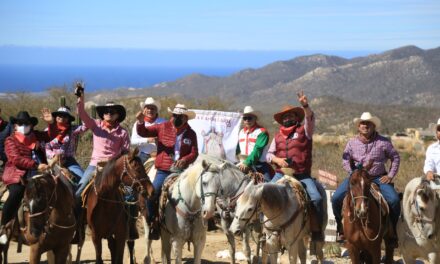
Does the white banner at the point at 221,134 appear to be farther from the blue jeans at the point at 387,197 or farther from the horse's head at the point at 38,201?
the horse's head at the point at 38,201

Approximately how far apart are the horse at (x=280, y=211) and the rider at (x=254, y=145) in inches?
54.3

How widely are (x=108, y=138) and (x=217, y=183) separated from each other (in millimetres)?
2094

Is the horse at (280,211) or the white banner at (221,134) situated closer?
the horse at (280,211)

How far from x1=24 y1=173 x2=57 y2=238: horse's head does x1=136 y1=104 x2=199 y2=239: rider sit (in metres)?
2.37

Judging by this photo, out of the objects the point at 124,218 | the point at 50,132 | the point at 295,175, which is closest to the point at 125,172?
the point at 124,218

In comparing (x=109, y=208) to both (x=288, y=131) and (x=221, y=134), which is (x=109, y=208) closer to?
(x=288, y=131)

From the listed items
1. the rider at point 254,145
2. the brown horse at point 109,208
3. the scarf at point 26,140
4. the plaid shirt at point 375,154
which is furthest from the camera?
the rider at point 254,145

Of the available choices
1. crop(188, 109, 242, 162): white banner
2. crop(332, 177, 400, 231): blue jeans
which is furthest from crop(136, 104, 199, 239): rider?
crop(188, 109, 242, 162): white banner

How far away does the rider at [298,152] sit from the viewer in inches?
512

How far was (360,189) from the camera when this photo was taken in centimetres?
1169

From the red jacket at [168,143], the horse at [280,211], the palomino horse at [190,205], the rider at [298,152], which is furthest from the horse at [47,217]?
the rider at [298,152]

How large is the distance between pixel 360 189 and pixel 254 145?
10.6 feet

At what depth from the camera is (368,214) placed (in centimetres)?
1196

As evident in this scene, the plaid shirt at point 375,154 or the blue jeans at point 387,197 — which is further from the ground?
the plaid shirt at point 375,154
